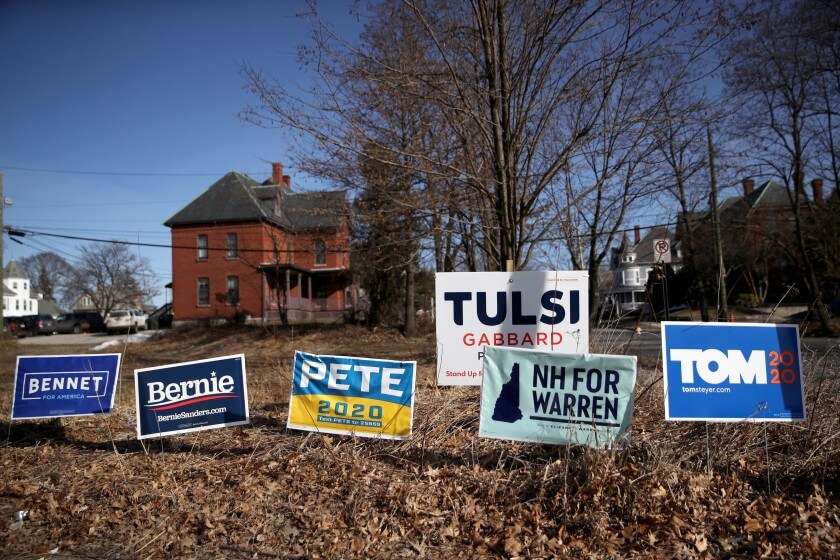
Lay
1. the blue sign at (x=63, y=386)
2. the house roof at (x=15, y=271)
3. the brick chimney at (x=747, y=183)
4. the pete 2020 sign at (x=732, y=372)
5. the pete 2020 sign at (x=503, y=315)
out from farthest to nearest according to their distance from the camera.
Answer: the house roof at (x=15, y=271), the brick chimney at (x=747, y=183), the pete 2020 sign at (x=503, y=315), the blue sign at (x=63, y=386), the pete 2020 sign at (x=732, y=372)

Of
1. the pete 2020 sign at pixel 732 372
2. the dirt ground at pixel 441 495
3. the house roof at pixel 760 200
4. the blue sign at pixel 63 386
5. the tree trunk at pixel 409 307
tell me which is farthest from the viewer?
the house roof at pixel 760 200

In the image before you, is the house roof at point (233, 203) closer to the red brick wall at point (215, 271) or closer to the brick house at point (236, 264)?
the brick house at point (236, 264)

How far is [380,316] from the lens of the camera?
25312 mm

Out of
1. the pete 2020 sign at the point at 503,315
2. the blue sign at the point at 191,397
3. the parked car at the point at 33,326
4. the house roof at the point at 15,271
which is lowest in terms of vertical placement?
the parked car at the point at 33,326

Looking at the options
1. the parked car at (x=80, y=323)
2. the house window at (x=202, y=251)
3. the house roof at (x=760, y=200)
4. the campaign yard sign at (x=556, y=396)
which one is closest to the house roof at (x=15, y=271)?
the parked car at (x=80, y=323)

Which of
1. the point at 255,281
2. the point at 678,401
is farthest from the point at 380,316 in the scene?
the point at 678,401

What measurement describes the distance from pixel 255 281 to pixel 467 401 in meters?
32.2

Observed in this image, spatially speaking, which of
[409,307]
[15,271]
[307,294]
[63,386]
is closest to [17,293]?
[15,271]

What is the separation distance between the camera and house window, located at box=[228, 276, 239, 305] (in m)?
36.7

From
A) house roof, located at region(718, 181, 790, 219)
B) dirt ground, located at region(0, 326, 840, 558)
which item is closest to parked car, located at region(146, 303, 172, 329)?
house roof, located at region(718, 181, 790, 219)

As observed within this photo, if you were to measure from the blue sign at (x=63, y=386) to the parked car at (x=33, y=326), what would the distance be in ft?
139

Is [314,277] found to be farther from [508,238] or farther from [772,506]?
[772,506]

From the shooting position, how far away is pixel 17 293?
95062mm

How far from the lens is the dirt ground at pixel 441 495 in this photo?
4055 mm
